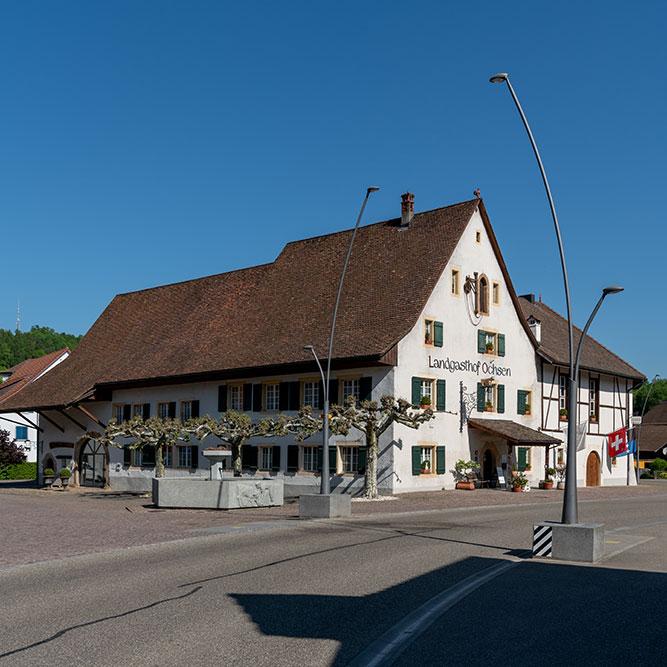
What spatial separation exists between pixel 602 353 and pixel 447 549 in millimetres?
36538

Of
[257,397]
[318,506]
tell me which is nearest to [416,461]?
[257,397]

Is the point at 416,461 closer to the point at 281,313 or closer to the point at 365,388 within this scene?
the point at 365,388

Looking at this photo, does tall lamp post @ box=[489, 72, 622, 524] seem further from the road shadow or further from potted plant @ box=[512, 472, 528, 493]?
potted plant @ box=[512, 472, 528, 493]

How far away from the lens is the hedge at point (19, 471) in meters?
63.3

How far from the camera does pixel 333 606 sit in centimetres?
1024

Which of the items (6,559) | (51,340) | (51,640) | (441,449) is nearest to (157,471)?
(441,449)

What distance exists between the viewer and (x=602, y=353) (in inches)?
1959

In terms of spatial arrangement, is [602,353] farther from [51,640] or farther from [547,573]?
[51,640]

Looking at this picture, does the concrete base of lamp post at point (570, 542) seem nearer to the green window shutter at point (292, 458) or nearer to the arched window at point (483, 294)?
the green window shutter at point (292, 458)

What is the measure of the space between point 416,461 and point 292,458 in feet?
18.3

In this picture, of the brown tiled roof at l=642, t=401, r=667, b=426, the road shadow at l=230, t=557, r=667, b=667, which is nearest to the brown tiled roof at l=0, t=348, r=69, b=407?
the brown tiled roof at l=642, t=401, r=667, b=426

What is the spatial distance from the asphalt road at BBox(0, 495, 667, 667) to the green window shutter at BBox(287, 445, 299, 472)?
19.6 meters

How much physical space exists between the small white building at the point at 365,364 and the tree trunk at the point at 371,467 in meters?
1.96

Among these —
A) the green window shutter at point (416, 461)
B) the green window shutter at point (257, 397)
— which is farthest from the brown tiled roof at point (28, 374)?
the green window shutter at point (416, 461)
